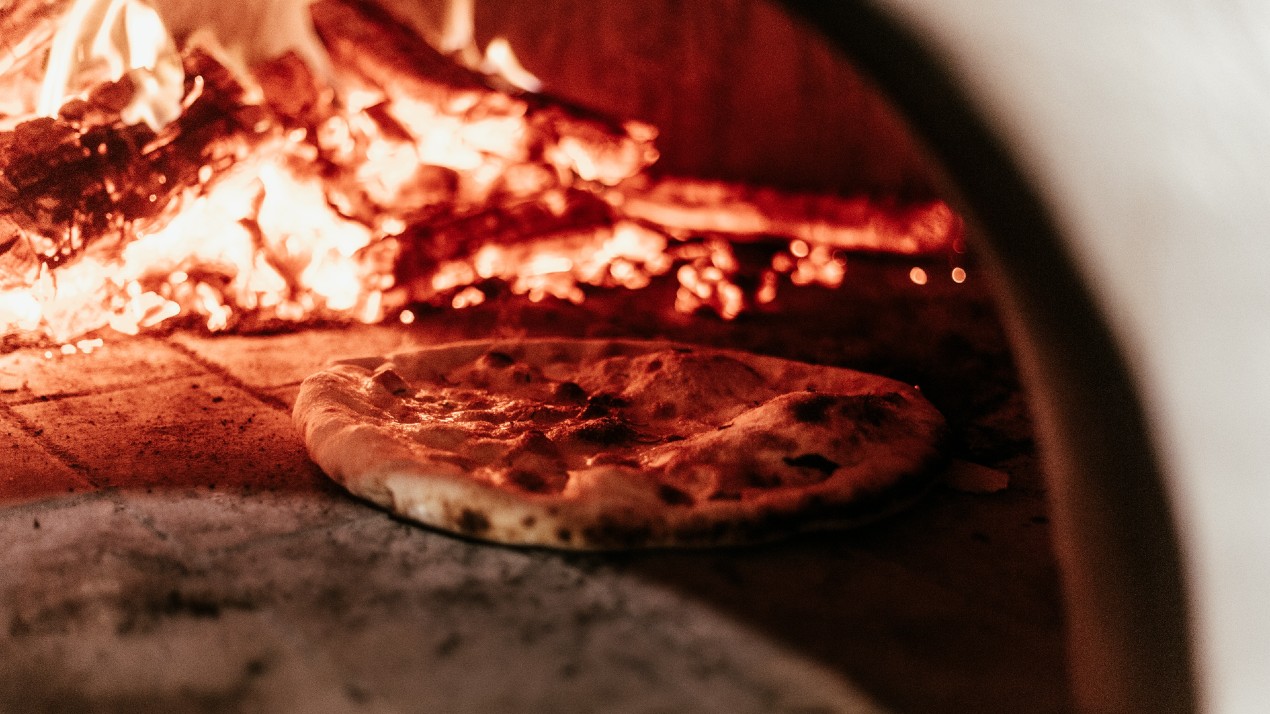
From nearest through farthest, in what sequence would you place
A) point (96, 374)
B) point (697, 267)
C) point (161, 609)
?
point (161, 609), point (96, 374), point (697, 267)

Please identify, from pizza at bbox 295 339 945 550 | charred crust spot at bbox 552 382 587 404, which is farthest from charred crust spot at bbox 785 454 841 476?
charred crust spot at bbox 552 382 587 404

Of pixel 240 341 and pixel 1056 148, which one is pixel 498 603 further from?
pixel 240 341

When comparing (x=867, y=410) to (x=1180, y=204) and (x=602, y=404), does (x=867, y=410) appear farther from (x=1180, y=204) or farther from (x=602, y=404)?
(x=1180, y=204)

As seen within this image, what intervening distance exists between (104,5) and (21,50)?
1.04 feet

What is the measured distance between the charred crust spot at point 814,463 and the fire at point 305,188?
1737 mm

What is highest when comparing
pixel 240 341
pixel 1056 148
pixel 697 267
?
pixel 1056 148

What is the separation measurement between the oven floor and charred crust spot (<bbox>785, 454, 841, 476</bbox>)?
0.66 feet

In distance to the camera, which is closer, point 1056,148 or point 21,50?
point 1056,148

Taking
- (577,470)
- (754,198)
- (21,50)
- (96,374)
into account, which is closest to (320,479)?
(577,470)

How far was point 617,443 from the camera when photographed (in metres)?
2.65

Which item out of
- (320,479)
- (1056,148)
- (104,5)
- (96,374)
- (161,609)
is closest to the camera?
(1056,148)

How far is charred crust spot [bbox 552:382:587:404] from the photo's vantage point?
9.71 feet

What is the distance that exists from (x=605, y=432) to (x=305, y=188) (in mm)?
1942

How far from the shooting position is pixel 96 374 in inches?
132
